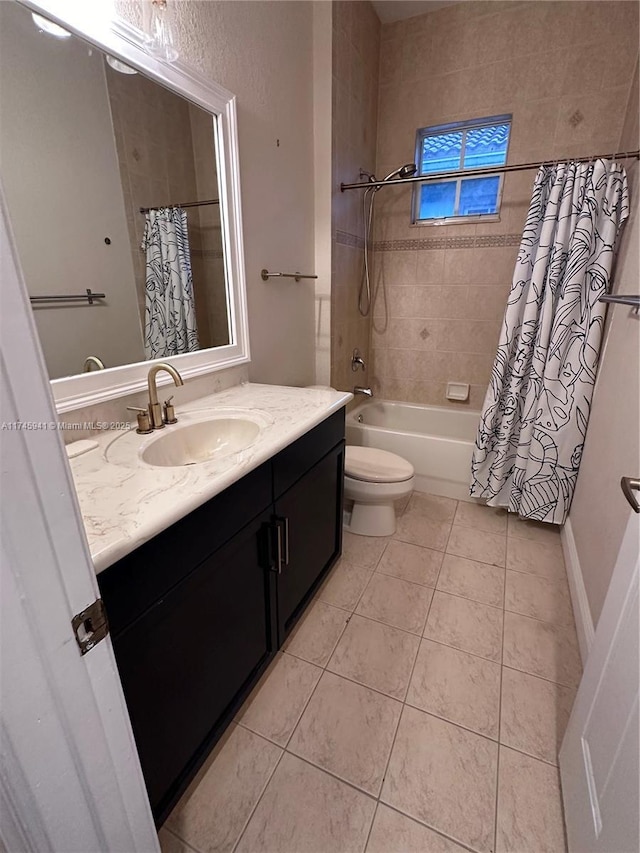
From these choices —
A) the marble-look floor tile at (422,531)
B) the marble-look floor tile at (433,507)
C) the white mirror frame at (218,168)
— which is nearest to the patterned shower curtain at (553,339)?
the marble-look floor tile at (433,507)

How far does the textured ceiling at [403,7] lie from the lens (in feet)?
7.42

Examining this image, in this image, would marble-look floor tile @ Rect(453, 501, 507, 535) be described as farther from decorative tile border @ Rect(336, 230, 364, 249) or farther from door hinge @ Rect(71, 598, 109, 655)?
door hinge @ Rect(71, 598, 109, 655)

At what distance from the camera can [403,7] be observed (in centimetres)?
230

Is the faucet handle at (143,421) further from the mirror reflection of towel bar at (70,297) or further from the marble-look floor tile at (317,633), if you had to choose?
the marble-look floor tile at (317,633)

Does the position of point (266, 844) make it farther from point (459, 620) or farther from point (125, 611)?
point (459, 620)

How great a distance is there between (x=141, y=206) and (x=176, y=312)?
34 cm

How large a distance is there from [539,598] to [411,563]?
562 millimetres

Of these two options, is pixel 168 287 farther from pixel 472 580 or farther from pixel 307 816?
pixel 472 580

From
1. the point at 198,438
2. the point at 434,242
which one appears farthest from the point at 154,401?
the point at 434,242

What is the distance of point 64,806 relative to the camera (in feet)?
1.60

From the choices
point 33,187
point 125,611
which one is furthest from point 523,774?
point 33,187

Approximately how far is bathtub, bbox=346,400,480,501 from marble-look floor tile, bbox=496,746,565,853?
149 cm

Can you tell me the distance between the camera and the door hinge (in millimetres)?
454

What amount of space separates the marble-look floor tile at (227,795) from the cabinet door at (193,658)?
120mm
